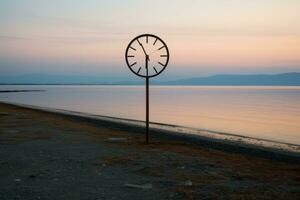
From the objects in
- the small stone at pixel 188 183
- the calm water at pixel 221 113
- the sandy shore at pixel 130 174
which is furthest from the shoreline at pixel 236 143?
the small stone at pixel 188 183

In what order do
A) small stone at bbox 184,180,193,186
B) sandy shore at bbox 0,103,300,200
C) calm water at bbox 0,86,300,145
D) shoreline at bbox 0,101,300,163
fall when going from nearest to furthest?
sandy shore at bbox 0,103,300,200
small stone at bbox 184,180,193,186
shoreline at bbox 0,101,300,163
calm water at bbox 0,86,300,145

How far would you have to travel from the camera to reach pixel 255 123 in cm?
3438

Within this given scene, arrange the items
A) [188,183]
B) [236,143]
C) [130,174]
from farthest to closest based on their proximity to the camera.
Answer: [236,143], [130,174], [188,183]

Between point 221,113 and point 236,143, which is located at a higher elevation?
point 236,143

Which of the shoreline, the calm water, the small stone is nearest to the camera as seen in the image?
the small stone

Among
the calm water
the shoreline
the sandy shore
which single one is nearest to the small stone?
the sandy shore

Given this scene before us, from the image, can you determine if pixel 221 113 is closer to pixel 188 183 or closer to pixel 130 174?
pixel 130 174

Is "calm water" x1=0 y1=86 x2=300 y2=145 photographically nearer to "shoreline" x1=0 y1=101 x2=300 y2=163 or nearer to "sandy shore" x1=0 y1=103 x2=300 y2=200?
"shoreline" x1=0 y1=101 x2=300 y2=163

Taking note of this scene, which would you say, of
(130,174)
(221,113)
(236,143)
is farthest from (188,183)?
(221,113)

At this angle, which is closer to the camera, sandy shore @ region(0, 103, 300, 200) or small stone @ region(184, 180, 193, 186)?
sandy shore @ region(0, 103, 300, 200)

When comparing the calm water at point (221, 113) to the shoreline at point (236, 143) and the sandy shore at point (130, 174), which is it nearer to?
the shoreline at point (236, 143)

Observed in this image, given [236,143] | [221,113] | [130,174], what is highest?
[130,174]

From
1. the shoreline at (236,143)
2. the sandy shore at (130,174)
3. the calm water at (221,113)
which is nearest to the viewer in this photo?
the sandy shore at (130,174)

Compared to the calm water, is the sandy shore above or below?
above
